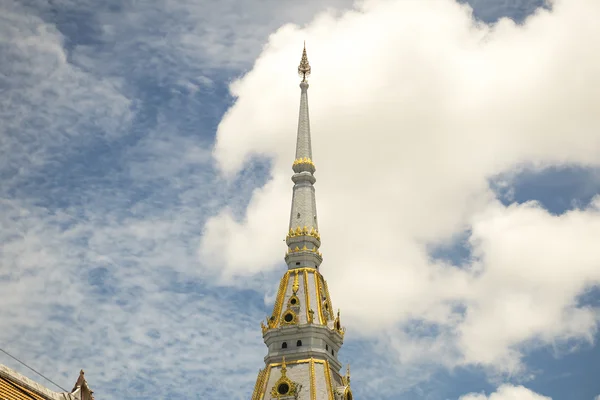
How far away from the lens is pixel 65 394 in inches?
2099

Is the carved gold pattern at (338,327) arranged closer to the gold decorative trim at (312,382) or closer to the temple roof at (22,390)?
the gold decorative trim at (312,382)

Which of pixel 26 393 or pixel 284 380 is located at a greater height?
pixel 284 380

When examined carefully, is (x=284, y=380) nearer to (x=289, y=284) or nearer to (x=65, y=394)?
(x=289, y=284)

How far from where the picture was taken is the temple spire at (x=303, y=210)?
127125 millimetres

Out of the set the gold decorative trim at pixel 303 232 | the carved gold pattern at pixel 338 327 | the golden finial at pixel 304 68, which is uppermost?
the golden finial at pixel 304 68

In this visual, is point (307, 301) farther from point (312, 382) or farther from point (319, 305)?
point (312, 382)

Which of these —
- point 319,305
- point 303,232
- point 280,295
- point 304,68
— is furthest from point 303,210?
point 304,68

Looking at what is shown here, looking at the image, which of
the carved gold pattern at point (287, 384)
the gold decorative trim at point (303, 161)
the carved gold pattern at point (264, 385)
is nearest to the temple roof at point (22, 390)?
the carved gold pattern at point (287, 384)

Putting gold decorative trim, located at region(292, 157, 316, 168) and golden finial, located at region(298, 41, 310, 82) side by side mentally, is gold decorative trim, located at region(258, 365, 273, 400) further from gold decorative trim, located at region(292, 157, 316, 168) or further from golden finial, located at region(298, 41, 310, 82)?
golden finial, located at region(298, 41, 310, 82)

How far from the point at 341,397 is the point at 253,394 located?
12623mm

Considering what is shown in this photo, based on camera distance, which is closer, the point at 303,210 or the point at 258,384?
the point at 258,384

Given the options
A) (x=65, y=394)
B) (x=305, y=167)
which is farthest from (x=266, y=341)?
(x=65, y=394)

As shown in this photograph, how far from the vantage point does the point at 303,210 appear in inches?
5108

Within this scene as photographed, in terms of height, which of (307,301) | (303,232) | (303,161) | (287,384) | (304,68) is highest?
(304,68)
